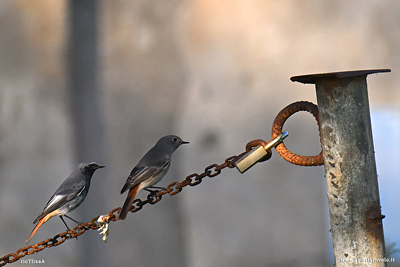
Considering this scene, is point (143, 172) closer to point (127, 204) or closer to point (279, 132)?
point (127, 204)

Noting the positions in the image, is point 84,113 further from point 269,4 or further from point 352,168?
point 352,168

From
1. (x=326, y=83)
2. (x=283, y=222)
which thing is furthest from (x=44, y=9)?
(x=326, y=83)

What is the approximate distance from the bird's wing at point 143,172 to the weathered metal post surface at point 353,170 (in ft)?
3.27

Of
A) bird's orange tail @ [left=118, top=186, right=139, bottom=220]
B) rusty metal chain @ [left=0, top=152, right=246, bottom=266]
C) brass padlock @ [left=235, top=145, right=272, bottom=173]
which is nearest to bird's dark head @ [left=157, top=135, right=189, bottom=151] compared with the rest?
bird's orange tail @ [left=118, top=186, right=139, bottom=220]

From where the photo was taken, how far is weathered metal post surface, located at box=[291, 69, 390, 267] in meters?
1.54

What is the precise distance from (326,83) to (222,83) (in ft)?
7.75

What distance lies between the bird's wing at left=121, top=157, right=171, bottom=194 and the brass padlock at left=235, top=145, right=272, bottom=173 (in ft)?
2.23

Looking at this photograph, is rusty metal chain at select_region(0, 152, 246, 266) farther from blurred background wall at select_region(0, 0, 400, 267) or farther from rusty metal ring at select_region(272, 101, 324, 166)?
blurred background wall at select_region(0, 0, 400, 267)

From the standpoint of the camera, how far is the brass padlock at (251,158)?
1.70m

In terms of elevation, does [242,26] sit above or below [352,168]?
above

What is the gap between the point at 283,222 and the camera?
397 centimetres

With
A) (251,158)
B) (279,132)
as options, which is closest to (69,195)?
(251,158)

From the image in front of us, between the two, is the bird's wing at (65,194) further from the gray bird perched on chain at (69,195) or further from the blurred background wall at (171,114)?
the blurred background wall at (171,114)

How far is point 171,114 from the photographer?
Answer: 13.0ft
